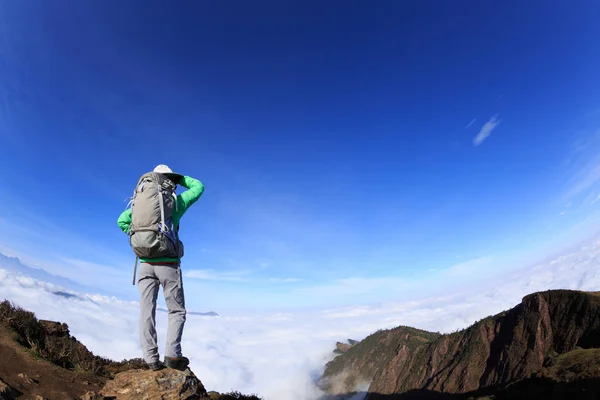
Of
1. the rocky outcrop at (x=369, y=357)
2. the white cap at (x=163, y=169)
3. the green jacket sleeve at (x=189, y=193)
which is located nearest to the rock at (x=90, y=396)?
the green jacket sleeve at (x=189, y=193)

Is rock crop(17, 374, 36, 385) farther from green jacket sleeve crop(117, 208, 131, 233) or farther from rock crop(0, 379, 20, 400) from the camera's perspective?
green jacket sleeve crop(117, 208, 131, 233)

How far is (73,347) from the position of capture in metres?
10.1

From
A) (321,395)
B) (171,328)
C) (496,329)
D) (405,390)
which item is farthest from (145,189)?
(321,395)

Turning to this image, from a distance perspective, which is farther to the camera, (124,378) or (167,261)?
(124,378)

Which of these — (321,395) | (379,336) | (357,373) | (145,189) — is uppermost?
(145,189)

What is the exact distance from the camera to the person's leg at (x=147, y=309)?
614cm

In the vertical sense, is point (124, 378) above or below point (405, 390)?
above

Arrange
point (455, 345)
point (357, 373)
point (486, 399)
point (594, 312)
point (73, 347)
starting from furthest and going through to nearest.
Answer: point (357, 373) < point (455, 345) < point (594, 312) < point (486, 399) < point (73, 347)

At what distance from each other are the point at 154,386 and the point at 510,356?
232 ft

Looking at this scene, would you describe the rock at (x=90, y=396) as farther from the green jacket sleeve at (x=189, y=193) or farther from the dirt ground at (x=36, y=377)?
the green jacket sleeve at (x=189, y=193)

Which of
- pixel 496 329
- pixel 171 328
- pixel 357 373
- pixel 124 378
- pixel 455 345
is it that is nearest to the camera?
pixel 171 328

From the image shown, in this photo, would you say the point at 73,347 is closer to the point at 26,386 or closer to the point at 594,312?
the point at 26,386

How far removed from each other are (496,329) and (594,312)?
27.0 meters

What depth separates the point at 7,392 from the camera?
5.57 metres
